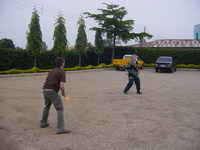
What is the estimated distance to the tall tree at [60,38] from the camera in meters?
23.2

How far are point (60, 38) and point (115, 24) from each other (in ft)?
29.4

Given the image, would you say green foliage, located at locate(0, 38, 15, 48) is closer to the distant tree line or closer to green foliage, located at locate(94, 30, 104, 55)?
the distant tree line

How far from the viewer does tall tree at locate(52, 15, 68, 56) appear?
2323 cm

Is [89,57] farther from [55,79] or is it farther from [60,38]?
[55,79]

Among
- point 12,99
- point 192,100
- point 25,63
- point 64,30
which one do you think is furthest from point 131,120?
point 64,30

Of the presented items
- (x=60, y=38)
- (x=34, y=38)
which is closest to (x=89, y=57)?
(x=60, y=38)

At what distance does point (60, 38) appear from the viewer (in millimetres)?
23438

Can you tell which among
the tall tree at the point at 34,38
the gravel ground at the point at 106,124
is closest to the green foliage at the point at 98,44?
the tall tree at the point at 34,38

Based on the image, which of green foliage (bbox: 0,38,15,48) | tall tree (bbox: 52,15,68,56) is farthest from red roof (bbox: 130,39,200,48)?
green foliage (bbox: 0,38,15,48)

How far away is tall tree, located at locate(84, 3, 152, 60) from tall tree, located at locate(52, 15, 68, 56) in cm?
641

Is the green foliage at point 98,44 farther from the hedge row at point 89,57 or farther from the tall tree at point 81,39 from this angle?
the tall tree at point 81,39

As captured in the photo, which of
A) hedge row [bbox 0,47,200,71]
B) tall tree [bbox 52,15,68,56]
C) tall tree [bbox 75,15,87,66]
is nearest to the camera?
hedge row [bbox 0,47,200,71]

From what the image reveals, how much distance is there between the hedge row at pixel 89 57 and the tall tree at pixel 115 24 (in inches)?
73.5

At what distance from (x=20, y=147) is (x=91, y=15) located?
1069 inches
